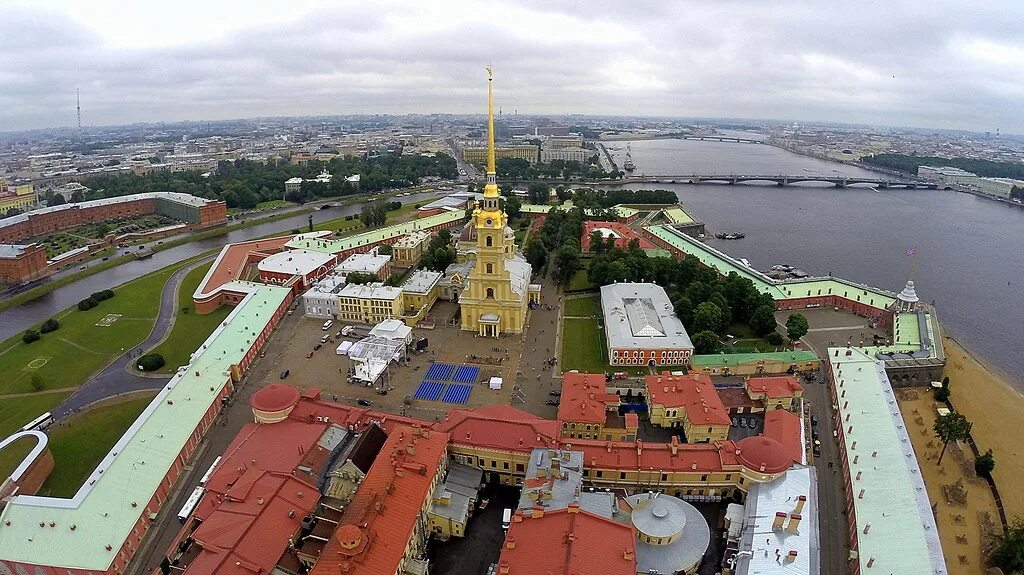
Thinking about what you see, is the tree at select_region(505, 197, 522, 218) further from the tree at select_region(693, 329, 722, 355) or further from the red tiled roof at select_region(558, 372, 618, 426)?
the red tiled roof at select_region(558, 372, 618, 426)

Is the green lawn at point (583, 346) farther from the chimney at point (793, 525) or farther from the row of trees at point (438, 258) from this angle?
the chimney at point (793, 525)

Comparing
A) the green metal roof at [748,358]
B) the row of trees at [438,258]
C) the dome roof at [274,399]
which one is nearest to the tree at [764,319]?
the green metal roof at [748,358]

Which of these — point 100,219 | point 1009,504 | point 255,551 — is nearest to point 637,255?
point 1009,504

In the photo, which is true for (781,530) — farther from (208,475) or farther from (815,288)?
(815,288)

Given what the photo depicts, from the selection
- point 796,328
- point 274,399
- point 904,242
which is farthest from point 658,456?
point 904,242

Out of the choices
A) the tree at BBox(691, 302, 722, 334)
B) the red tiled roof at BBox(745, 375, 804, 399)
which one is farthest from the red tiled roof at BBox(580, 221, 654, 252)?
the red tiled roof at BBox(745, 375, 804, 399)
